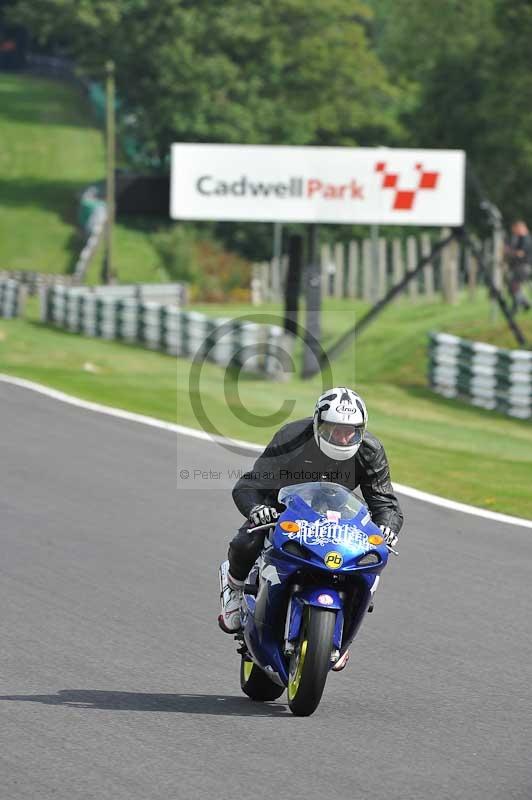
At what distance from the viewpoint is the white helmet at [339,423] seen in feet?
24.4

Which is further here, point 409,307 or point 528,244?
point 409,307

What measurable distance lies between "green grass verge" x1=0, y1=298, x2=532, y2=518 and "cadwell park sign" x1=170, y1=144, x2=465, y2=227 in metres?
3.02

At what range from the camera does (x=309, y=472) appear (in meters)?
7.80

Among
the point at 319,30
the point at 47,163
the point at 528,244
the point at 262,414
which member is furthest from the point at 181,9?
the point at 262,414

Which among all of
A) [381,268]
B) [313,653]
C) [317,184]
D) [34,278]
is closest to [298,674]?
[313,653]

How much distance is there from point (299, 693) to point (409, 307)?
3394 cm

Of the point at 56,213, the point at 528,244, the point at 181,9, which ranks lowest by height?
the point at 56,213

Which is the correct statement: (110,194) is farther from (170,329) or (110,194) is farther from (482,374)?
(482,374)

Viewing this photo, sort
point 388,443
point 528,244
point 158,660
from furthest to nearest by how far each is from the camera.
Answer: point 528,244, point 388,443, point 158,660

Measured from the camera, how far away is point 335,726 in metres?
7.29

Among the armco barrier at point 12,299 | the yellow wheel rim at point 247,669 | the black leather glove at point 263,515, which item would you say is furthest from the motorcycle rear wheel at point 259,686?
the armco barrier at point 12,299

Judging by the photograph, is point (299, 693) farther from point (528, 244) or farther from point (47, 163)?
Answer: point (47, 163)

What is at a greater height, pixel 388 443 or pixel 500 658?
pixel 500 658

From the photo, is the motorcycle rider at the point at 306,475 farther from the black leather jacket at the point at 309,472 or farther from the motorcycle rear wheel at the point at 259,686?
the motorcycle rear wheel at the point at 259,686
